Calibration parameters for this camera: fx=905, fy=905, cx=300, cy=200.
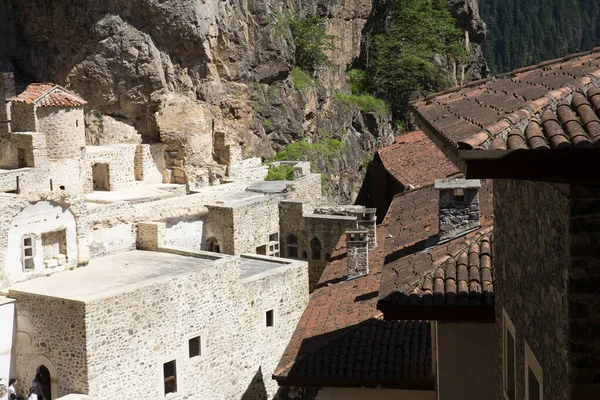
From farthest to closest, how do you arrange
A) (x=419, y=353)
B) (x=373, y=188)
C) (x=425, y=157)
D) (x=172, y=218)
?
(x=373, y=188) < (x=425, y=157) < (x=172, y=218) < (x=419, y=353)

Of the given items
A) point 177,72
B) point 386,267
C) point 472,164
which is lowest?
point 386,267

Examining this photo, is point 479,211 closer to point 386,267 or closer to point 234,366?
point 386,267

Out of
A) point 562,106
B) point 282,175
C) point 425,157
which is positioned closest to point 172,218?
point 282,175

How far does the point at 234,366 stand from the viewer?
2358 cm

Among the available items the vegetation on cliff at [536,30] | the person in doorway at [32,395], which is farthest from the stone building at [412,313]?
the vegetation on cliff at [536,30]

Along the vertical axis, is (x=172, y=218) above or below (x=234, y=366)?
above

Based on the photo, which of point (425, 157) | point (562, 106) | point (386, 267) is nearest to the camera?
point (562, 106)

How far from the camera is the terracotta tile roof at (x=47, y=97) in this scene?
2922 centimetres

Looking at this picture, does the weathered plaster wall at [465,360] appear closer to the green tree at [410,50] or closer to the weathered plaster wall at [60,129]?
the weathered plaster wall at [60,129]

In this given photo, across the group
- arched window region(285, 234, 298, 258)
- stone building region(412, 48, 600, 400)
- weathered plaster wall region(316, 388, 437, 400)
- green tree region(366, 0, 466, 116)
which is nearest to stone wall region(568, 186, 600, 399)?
stone building region(412, 48, 600, 400)

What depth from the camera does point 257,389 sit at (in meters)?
24.5

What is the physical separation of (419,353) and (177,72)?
908 inches

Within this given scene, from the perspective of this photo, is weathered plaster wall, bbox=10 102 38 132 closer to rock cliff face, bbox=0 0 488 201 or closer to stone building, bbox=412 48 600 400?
rock cliff face, bbox=0 0 488 201

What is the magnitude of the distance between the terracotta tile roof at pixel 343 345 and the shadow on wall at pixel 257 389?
5309 millimetres
